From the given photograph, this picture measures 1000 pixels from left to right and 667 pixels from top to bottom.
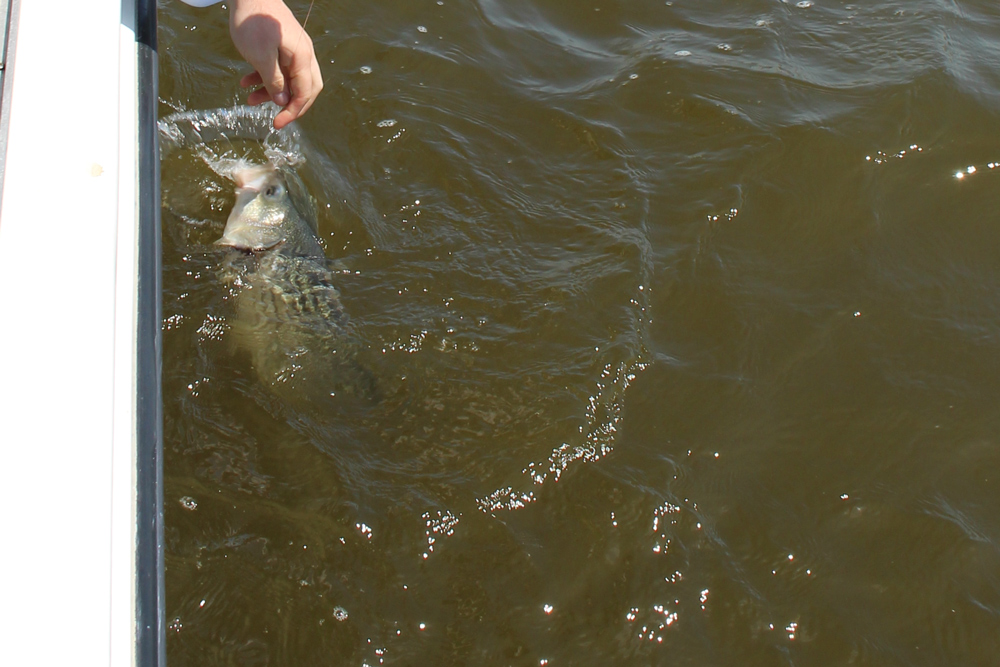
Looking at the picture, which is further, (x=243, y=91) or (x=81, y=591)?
(x=243, y=91)

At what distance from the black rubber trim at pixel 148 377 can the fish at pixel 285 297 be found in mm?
1219

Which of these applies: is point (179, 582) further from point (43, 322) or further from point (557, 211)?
point (557, 211)

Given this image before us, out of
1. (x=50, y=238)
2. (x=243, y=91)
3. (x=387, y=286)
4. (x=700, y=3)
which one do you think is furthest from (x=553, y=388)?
(x=700, y=3)

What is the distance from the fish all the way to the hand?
1.19 metres

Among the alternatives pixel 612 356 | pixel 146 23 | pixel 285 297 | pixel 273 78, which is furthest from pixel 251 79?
pixel 612 356

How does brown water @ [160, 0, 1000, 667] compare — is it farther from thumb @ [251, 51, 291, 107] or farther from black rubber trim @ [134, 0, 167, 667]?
thumb @ [251, 51, 291, 107]

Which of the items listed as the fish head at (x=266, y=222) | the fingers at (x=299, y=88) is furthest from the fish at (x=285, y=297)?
the fingers at (x=299, y=88)

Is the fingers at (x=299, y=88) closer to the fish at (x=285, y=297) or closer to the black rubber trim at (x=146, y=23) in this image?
the black rubber trim at (x=146, y=23)

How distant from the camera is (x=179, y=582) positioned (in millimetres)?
2660

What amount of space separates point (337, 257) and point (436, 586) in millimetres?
1731

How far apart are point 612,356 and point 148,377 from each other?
7.02 feet

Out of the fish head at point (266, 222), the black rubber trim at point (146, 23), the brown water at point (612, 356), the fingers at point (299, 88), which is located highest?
the black rubber trim at point (146, 23)

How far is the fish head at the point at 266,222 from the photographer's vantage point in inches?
142

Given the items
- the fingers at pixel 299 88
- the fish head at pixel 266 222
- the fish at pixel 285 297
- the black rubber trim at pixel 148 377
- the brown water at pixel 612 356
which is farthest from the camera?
the fish head at pixel 266 222
